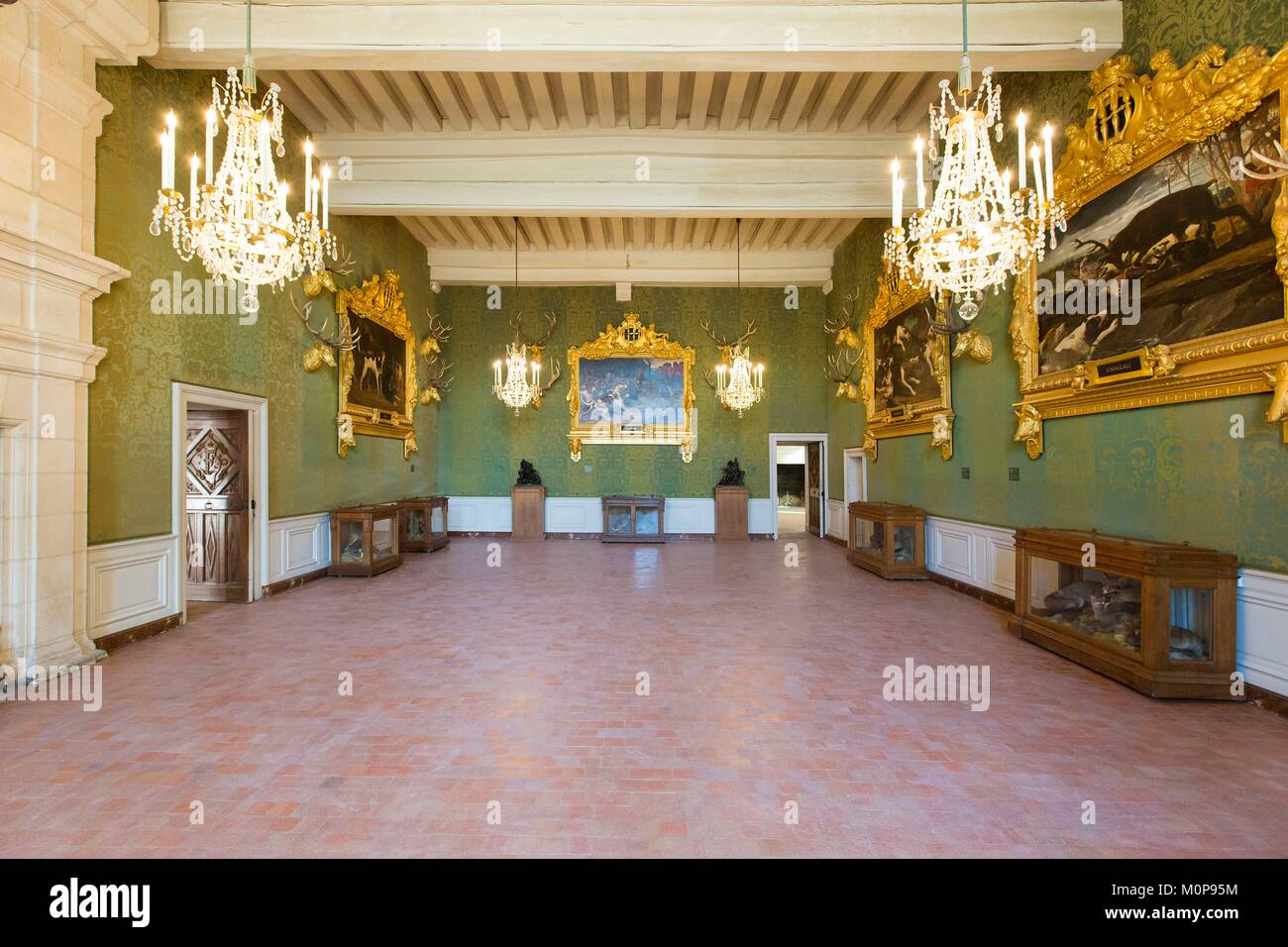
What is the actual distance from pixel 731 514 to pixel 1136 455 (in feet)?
29.8

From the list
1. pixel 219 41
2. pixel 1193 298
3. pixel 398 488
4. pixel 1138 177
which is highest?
pixel 219 41

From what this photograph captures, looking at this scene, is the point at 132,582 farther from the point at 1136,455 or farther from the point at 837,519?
the point at 837,519

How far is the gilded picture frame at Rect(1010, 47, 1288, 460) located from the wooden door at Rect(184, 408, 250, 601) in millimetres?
9926

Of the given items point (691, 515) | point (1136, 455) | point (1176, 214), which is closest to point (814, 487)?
point (691, 515)

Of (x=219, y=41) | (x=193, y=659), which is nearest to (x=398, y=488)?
(x=193, y=659)

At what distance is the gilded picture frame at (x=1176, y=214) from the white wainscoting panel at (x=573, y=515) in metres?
10.0

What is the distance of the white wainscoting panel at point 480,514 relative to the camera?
555 inches

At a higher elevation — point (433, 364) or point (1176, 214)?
point (433, 364)

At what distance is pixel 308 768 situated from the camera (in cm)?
312

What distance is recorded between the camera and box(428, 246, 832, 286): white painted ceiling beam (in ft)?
43.0

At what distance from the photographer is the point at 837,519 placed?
13.0m

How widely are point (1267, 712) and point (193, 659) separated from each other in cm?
856

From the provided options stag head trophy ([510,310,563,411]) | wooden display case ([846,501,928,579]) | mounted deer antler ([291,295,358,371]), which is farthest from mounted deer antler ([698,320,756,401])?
mounted deer antler ([291,295,358,371])

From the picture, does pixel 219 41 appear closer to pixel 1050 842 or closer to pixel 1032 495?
pixel 1050 842
